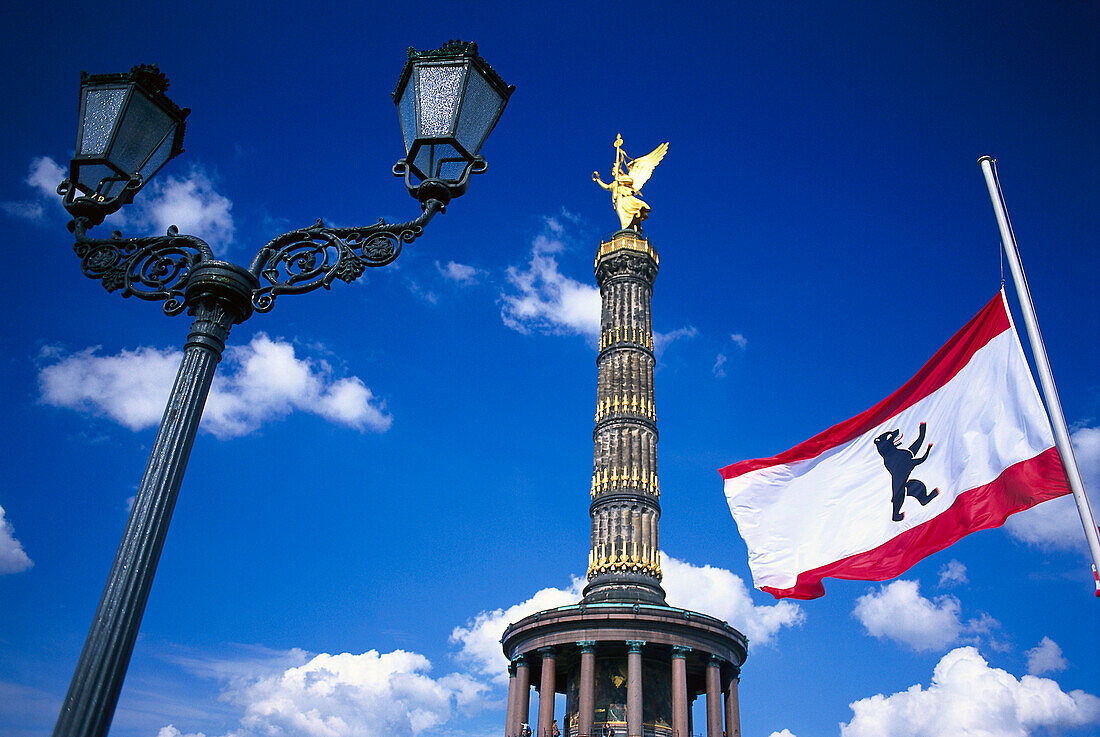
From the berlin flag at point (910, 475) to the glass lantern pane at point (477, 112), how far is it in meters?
5.03

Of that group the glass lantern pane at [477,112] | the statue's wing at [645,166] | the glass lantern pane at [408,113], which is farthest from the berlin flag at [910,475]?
the statue's wing at [645,166]

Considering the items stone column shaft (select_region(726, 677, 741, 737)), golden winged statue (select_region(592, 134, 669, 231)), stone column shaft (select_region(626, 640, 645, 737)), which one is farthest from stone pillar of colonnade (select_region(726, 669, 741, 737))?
golden winged statue (select_region(592, 134, 669, 231))

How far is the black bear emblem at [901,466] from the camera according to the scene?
7.89 metres

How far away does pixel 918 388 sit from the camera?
856cm

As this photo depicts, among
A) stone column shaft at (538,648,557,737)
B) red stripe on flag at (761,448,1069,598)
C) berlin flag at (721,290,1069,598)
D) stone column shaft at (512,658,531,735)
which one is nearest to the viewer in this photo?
red stripe on flag at (761,448,1069,598)

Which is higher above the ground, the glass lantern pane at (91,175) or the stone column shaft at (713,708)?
the stone column shaft at (713,708)

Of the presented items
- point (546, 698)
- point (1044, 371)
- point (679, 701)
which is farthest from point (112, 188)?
point (546, 698)

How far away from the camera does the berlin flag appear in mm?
7172

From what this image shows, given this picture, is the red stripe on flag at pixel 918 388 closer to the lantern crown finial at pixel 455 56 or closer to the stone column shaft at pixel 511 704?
the lantern crown finial at pixel 455 56

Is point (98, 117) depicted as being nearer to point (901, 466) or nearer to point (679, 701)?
point (901, 466)

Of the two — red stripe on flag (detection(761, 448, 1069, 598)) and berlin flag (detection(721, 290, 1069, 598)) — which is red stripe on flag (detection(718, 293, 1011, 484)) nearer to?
berlin flag (detection(721, 290, 1069, 598))

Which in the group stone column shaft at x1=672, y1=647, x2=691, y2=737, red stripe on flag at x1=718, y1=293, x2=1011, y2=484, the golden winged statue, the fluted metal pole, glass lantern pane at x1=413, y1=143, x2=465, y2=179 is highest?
the golden winged statue

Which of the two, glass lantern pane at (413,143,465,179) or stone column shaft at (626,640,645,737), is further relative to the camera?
stone column shaft at (626,640,645,737)

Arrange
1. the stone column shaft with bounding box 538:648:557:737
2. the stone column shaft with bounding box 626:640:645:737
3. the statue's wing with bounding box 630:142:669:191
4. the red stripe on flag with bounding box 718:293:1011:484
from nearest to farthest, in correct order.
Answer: the red stripe on flag with bounding box 718:293:1011:484, the stone column shaft with bounding box 626:640:645:737, the stone column shaft with bounding box 538:648:557:737, the statue's wing with bounding box 630:142:669:191
